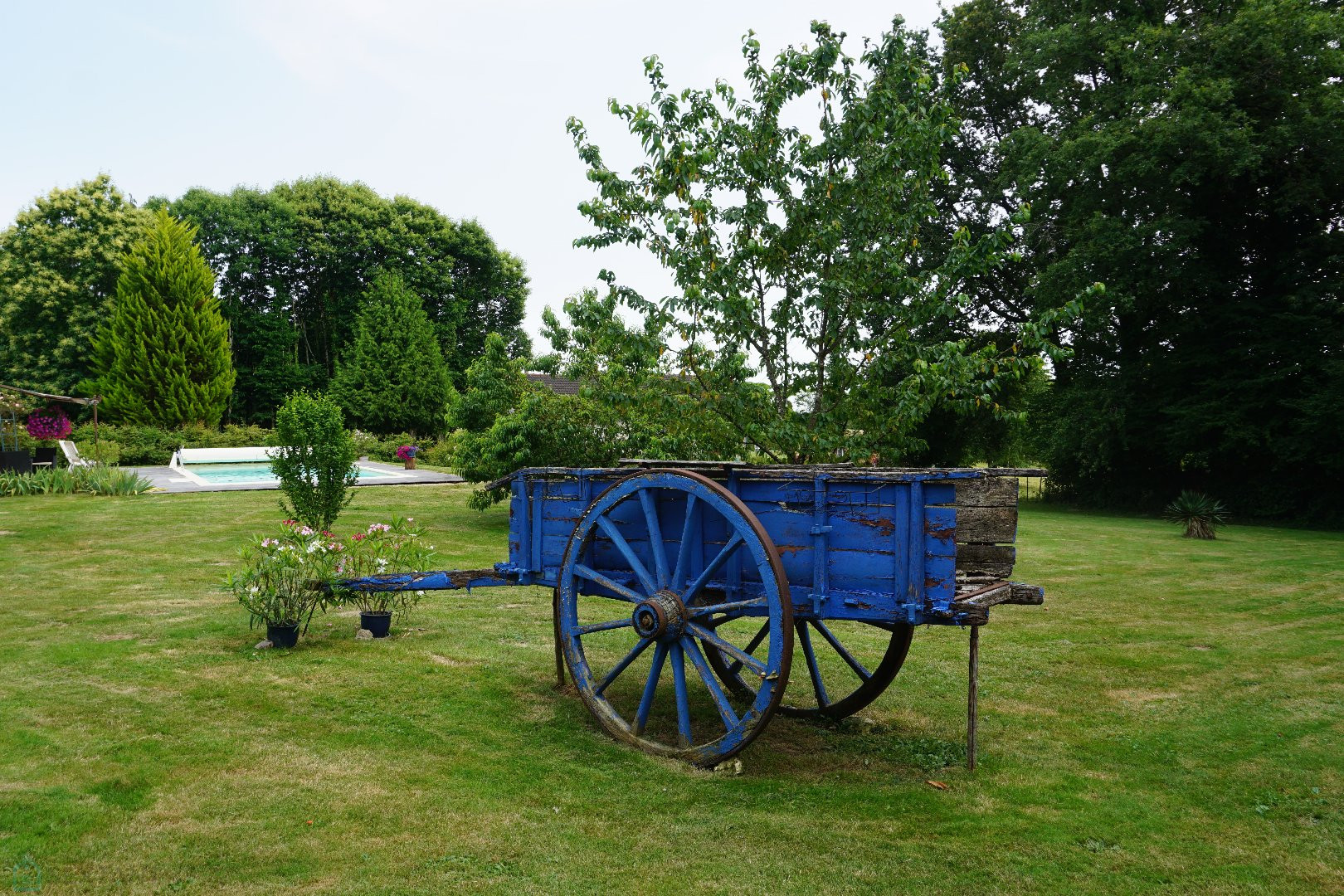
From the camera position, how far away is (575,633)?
5.42m

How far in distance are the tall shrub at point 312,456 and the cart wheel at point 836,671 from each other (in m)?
6.52

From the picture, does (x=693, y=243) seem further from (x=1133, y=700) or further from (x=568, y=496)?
(x=1133, y=700)

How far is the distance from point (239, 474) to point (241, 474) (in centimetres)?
5

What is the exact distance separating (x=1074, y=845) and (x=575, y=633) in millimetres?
2776

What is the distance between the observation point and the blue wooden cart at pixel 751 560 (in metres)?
4.41

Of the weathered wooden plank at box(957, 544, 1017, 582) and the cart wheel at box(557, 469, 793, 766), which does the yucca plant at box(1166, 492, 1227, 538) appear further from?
the cart wheel at box(557, 469, 793, 766)

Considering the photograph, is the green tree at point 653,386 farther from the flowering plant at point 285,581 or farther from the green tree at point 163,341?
the green tree at point 163,341

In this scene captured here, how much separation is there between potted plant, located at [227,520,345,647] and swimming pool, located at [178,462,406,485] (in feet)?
50.7

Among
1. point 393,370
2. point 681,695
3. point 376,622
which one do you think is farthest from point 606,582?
point 393,370

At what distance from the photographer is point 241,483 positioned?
74.9 feet

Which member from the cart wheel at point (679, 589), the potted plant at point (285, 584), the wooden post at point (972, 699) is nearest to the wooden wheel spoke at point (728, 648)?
the cart wheel at point (679, 589)

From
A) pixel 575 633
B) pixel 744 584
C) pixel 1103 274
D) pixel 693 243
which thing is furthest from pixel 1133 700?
pixel 1103 274

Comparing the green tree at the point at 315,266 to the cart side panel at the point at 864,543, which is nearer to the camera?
the cart side panel at the point at 864,543

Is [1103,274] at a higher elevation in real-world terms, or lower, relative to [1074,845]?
higher
